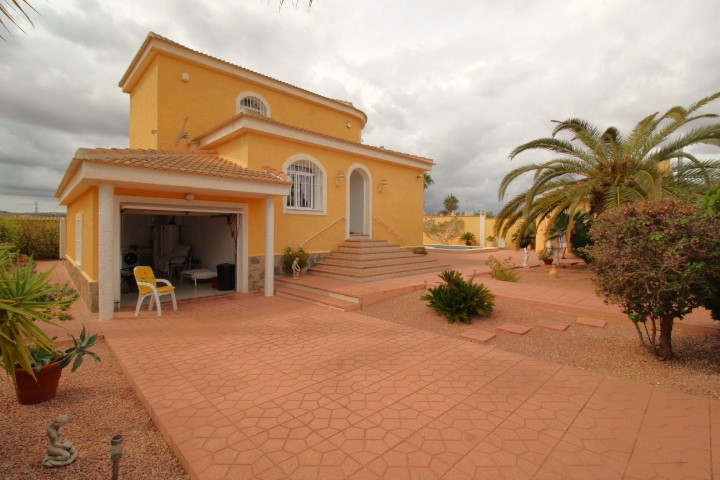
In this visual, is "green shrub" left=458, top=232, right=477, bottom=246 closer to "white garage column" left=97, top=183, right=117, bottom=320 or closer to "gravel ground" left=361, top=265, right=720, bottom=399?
"gravel ground" left=361, top=265, right=720, bottom=399

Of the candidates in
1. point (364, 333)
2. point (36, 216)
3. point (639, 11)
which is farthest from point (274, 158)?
point (36, 216)

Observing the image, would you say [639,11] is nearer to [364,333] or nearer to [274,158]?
[364,333]

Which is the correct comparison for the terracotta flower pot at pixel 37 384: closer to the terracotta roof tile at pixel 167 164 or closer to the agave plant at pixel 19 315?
the agave plant at pixel 19 315

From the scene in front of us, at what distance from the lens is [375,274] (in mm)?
12023

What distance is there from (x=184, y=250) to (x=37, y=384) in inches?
404

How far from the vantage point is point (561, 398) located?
432cm

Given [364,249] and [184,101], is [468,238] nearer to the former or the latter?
[364,249]

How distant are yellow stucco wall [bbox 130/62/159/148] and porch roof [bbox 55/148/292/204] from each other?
3.67 metres

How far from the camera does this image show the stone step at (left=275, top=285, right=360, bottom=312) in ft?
29.6

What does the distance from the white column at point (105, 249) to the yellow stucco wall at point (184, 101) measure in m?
6.39

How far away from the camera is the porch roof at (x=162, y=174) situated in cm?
754

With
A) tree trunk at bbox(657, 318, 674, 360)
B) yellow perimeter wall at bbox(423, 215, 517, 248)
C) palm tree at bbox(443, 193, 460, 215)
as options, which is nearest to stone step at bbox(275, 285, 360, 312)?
tree trunk at bbox(657, 318, 674, 360)

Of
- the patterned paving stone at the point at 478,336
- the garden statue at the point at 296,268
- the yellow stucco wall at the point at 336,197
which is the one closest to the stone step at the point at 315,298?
the garden statue at the point at 296,268

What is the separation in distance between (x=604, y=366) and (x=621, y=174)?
8.05 metres
